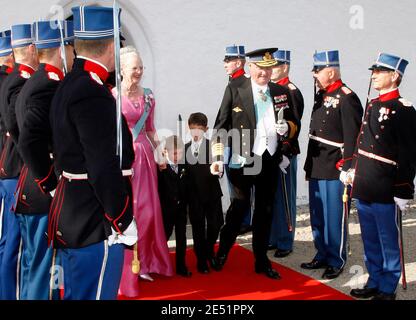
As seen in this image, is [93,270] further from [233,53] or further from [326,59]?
[233,53]

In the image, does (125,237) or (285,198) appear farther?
(285,198)

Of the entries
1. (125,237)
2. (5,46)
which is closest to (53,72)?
(125,237)

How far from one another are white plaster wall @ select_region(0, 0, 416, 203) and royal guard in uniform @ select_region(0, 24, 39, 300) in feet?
8.39

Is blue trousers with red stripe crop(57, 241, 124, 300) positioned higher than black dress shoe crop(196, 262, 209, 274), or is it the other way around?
blue trousers with red stripe crop(57, 241, 124, 300)

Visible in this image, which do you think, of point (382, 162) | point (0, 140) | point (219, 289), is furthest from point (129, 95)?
point (382, 162)

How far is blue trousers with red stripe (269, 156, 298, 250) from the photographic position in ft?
19.1

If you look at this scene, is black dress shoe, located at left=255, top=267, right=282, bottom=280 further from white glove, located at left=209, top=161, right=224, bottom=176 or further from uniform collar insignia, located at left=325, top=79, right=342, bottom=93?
uniform collar insignia, located at left=325, top=79, right=342, bottom=93

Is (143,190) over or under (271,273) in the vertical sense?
over

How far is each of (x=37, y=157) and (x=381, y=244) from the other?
9.00ft

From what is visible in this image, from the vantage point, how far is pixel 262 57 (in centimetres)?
469

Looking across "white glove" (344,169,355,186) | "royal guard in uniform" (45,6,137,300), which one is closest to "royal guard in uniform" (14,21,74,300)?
"royal guard in uniform" (45,6,137,300)

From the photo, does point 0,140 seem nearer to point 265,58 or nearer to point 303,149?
point 265,58

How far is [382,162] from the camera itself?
424 centimetres

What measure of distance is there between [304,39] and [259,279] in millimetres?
4179
